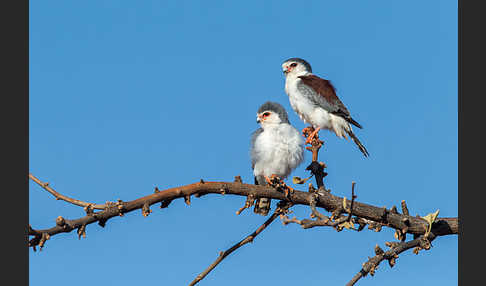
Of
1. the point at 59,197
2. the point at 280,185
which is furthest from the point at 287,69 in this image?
the point at 59,197

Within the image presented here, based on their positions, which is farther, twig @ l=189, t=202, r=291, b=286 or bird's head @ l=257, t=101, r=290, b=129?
bird's head @ l=257, t=101, r=290, b=129

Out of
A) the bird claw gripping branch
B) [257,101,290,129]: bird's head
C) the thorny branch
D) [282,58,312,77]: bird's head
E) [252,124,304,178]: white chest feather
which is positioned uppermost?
[282,58,312,77]: bird's head

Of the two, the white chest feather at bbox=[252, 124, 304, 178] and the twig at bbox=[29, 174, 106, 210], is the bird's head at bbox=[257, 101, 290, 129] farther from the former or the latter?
the twig at bbox=[29, 174, 106, 210]

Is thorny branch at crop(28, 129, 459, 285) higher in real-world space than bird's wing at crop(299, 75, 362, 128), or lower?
lower

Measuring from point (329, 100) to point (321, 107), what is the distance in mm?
193

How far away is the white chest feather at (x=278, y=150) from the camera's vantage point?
6.93 m

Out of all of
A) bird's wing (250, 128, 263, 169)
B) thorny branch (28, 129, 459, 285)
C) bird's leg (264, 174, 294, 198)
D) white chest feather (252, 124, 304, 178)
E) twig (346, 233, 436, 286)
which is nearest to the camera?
thorny branch (28, 129, 459, 285)

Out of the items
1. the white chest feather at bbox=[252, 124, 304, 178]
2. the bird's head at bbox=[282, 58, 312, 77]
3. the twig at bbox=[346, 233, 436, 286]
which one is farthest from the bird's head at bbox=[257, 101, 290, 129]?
the twig at bbox=[346, 233, 436, 286]

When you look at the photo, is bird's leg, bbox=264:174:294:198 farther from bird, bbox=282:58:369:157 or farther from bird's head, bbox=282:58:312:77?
bird's head, bbox=282:58:312:77

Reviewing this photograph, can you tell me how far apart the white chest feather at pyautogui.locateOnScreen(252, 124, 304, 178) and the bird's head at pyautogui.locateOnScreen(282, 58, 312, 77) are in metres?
2.82

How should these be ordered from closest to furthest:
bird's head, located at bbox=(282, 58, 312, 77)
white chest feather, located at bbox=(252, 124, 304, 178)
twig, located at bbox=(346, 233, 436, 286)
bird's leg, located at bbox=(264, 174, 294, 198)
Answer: twig, located at bbox=(346, 233, 436, 286) → bird's leg, located at bbox=(264, 174, 294, 198) → white chest feather, located at bbox=(252, 124, 304, 178) → bird's head, located at bbox=(282, 58, 312, 77)

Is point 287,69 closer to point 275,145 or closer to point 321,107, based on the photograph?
point 321,107

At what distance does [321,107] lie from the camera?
29.5 ft

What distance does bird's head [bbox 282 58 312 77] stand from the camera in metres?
9.75
